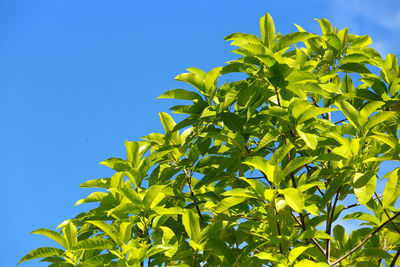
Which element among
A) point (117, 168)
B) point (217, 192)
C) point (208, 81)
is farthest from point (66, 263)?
point (208, 81)

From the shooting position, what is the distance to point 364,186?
226 cm

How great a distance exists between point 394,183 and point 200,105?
122 cm

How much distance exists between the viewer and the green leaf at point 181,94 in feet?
8.78

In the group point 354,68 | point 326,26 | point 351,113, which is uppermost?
point 326,26

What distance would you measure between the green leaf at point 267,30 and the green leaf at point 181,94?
54 centimetres

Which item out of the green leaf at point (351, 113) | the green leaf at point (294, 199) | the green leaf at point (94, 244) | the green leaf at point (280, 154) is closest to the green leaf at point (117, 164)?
the green leaf at point (94, 244)

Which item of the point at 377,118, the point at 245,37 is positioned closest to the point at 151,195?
the point at 245,37

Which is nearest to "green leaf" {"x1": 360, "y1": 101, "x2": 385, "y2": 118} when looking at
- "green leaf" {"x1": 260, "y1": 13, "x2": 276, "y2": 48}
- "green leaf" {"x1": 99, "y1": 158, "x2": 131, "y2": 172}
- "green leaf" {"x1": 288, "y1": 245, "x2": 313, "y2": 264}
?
"green leaf" {"x1": 260, "y1": 13, "x2": 276, "y2": 48}

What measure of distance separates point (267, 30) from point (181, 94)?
2.16ft

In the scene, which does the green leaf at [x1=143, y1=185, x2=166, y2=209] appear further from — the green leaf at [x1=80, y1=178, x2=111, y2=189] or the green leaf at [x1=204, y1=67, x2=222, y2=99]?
the green leaf at [x1=204, y1=67, x2=222, y2=99]

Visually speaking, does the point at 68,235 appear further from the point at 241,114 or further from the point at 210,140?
the point at 241,114

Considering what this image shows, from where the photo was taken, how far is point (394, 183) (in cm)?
239

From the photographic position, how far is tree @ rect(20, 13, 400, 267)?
7.39 feet

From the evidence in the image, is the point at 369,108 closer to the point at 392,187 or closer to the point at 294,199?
the point at 392,187
